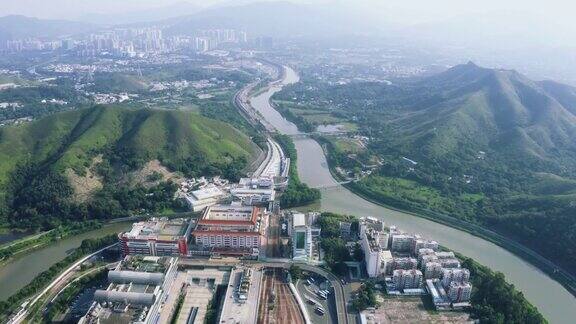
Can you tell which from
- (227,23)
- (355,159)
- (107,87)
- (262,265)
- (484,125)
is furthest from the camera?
(227,23)

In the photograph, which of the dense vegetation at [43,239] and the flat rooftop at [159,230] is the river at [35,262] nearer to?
the dense vegetation at [43,239]

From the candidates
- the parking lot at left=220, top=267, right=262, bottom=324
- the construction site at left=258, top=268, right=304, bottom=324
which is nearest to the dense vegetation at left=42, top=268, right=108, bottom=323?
Answer: the parking lot at left=220, top=267, right=262, bottom=324

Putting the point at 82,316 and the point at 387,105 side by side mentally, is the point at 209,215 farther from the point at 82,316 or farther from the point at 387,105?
the point at 387,105

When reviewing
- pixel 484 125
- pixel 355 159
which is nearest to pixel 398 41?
pixel 484 125

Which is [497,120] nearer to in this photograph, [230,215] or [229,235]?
[230,215]

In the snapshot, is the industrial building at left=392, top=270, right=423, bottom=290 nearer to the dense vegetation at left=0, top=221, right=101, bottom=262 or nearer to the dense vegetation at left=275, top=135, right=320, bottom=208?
the dense vegetation at left=275, top=135, right=320, bottom=208

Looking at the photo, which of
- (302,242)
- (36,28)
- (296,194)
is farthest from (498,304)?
(36,28)
